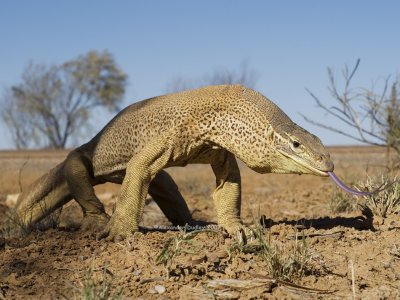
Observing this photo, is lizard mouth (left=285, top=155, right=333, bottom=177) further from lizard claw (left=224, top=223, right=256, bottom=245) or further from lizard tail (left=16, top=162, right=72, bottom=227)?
lizard tail (left=16, top=162, right=72, bottom=227)

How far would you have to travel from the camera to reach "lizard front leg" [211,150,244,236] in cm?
713

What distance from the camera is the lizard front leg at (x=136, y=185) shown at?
6.39m

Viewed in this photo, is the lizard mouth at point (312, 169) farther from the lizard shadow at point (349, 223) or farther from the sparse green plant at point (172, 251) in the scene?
the sparse green plant at point (172, 251)

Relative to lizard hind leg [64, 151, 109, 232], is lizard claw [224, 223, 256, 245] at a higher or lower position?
lower

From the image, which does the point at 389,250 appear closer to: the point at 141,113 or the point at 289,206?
the point at 141,113

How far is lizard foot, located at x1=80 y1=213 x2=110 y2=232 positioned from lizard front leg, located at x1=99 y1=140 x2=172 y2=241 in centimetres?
109

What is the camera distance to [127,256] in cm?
543

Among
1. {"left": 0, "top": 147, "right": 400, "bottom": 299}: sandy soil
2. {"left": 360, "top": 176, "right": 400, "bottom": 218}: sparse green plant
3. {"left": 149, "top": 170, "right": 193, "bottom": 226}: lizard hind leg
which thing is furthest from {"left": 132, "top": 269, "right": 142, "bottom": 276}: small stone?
{"left": 149, "top": 170, "right": 193, "bottom": 226}: lizard hind leg

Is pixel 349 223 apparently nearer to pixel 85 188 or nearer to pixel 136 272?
pixel 136 272

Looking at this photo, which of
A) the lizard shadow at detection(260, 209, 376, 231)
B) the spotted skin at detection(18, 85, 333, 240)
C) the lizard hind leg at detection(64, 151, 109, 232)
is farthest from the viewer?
the lizard hind leg at detection(64, 151, 109, 232)

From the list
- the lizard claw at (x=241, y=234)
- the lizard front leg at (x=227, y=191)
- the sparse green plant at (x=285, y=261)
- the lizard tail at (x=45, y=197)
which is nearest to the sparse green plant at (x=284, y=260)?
the sparse green plant at (x=285, y=261)

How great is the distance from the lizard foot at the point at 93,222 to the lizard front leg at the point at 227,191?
139 centimetres

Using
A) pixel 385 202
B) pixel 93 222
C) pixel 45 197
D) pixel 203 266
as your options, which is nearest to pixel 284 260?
pixel 203 266

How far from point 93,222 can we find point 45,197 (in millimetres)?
1237
